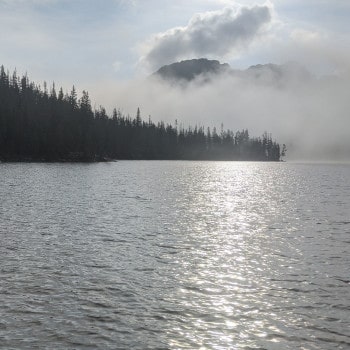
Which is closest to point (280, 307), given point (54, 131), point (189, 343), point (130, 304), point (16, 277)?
point (189, 343)

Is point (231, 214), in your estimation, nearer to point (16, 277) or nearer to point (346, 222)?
point (346, 222)

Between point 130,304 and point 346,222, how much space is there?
1234 inches

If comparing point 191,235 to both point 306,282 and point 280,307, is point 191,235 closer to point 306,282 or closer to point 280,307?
point 306,282

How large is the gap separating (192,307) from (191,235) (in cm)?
1578

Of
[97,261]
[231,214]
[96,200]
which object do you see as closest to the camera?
[97,261]

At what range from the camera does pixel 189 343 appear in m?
13.8

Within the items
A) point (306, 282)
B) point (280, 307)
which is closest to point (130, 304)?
point (280, 307)

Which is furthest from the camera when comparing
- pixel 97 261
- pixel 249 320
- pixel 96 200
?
pixel 96 200

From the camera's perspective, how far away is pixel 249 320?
15.8m

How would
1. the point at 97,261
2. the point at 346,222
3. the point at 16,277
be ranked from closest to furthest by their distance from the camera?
1. the point at 16,277
2. the point at 97,261
3. the point at 346,222

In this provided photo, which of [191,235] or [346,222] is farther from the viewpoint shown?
[346,222]

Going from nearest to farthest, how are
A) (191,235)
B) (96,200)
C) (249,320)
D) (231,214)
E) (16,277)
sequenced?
(249,320) → (16,277) → (191,235) → (231,214) → (96,200)

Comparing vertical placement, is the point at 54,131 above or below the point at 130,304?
above

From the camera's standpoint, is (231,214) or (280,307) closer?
(280,307)
